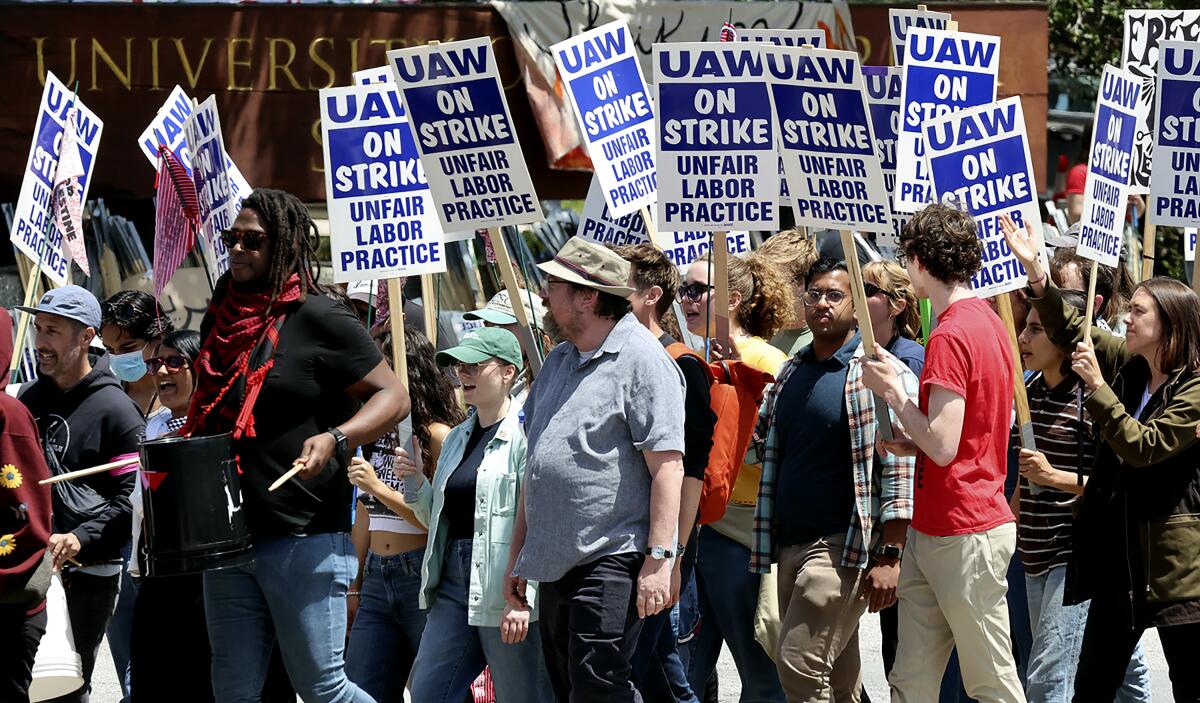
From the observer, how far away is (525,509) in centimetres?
547

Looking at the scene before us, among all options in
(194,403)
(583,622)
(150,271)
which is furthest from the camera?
Answer: (150,271)

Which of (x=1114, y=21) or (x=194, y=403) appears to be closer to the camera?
(x=194, y=403)

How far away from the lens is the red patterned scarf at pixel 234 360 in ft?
18.2

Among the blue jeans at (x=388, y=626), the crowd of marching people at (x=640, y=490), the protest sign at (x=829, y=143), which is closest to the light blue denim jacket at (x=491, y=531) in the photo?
the crowd of marching people at (x=640, y=490)

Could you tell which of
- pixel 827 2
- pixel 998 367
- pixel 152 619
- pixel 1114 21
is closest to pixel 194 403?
pixel 152 619

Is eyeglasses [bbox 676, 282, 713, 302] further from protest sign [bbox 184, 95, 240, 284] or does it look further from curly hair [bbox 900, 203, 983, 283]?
protest sign [bbox 184, 95, 240, 284]

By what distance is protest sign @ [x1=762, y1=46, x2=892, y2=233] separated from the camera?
21.5 ft

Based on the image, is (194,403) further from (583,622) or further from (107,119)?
(107,119)

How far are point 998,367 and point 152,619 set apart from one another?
127 inches

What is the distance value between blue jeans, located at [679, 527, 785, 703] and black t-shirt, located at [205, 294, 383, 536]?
166cm

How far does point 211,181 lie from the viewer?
29.1 ft

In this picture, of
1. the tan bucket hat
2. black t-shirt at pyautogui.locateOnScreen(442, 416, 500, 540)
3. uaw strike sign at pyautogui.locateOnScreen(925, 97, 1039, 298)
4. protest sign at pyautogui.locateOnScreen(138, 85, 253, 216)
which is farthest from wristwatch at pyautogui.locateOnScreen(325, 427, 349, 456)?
protest sign at pyautogui.locateOnScreen(138, 85, 253, 216)

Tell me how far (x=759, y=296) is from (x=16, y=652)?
10.4ft

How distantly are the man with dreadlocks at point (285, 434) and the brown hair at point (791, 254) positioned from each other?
7.55 ft
